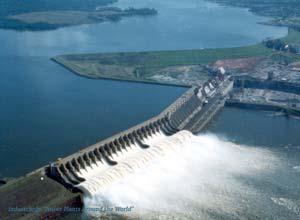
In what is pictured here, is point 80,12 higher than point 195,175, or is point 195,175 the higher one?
point 80,12

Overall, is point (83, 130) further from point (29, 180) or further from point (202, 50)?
point (202, 50)

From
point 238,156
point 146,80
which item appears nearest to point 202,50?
point 146,80

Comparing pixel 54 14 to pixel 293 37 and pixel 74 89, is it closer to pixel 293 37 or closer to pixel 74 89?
pixel 293 37

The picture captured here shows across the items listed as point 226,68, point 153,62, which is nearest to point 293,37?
point 226,68

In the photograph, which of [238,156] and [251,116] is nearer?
[238,156]

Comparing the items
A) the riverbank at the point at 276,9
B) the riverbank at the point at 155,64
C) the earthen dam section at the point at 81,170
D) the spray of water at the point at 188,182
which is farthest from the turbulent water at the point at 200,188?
the riverbank at the point at 276,9

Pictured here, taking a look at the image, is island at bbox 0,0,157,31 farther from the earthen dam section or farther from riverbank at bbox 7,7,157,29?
the earthen dam section
